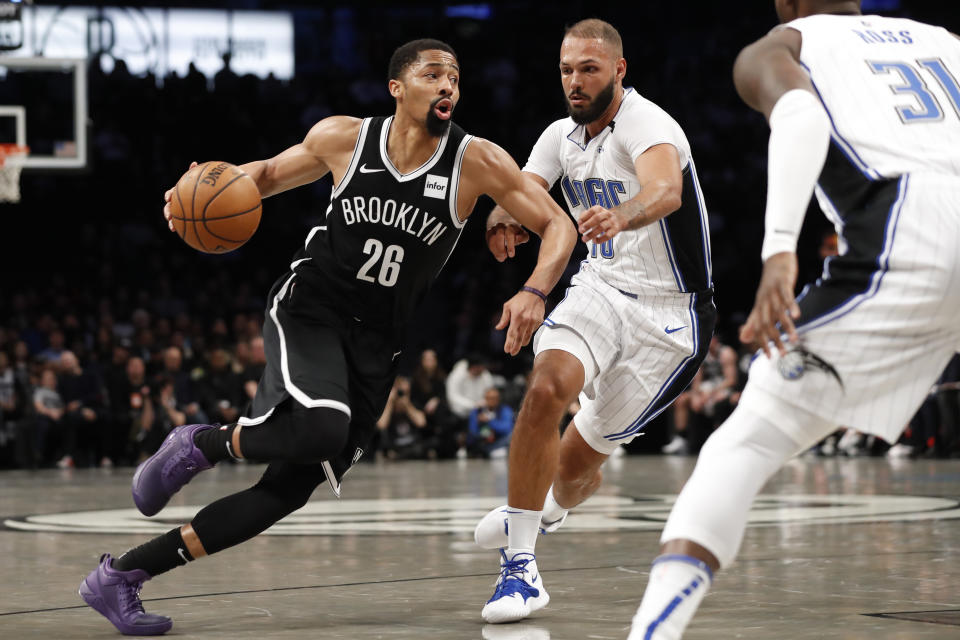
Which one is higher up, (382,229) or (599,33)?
(599,33)

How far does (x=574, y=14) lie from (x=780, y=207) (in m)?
21.6

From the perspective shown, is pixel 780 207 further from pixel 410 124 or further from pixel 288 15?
pixel 288 15

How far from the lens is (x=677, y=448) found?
54.7 ft

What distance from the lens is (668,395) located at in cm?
516

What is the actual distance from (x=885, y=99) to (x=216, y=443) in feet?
7.82

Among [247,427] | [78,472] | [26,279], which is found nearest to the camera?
[247,427]

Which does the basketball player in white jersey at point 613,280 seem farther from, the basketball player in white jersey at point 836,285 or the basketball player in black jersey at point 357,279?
the basketball player in white jersey at point 836,285

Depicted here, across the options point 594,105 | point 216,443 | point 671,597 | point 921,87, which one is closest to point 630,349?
point 594,105

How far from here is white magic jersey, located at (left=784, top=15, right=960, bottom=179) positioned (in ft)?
9.86

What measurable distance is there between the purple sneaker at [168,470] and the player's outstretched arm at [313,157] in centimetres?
96

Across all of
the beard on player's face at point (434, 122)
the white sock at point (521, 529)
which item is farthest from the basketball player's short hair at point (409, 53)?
the white sock at point (521, 529)

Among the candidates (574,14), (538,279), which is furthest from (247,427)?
(574,14)

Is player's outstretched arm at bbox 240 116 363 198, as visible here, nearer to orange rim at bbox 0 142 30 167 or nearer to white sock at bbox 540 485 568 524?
white sock at bbox 540 485 568 524

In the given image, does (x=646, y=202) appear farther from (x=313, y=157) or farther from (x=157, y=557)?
(x=157, y=557)
